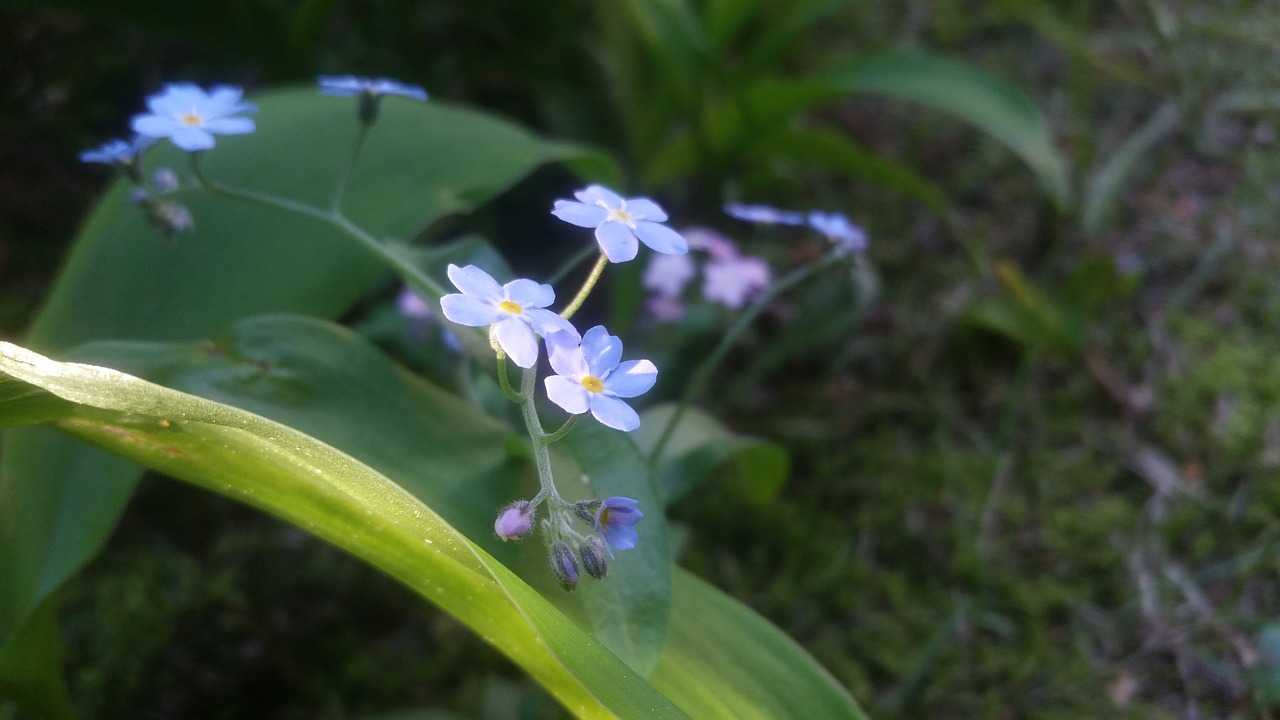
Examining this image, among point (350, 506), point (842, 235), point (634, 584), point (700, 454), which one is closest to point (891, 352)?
point (842, 235)

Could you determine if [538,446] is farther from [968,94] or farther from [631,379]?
[968,94]

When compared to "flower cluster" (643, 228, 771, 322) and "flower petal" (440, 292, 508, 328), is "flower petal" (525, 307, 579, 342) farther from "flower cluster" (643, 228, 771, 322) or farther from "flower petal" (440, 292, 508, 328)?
"flower cluster" (643, 228, 771, 322)

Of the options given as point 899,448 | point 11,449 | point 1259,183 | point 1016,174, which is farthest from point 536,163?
point 1259,183

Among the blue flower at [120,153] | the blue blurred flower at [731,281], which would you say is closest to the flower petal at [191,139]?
the blue flower at [120,153]

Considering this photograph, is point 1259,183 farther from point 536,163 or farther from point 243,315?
point 243,315

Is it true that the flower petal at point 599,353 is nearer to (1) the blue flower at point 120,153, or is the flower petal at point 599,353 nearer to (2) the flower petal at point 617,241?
(2) the flower petal at point 617,241
